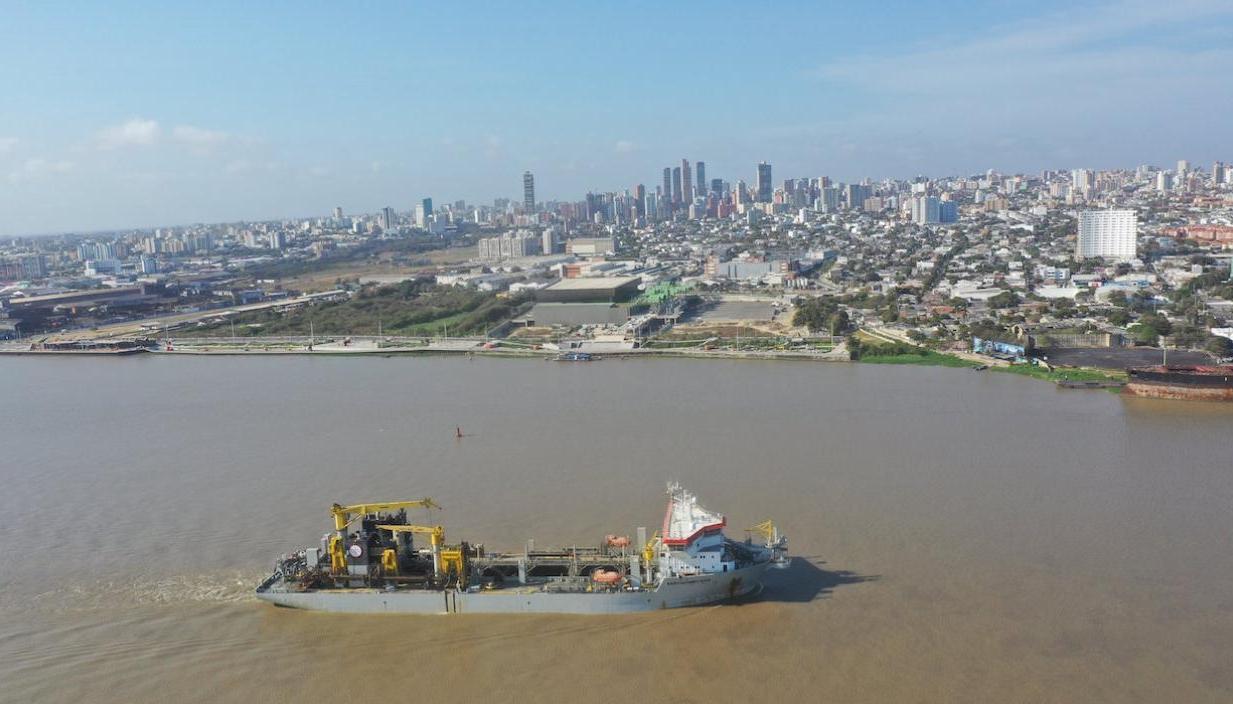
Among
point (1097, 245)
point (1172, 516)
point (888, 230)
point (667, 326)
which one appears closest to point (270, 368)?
point (667, 326)

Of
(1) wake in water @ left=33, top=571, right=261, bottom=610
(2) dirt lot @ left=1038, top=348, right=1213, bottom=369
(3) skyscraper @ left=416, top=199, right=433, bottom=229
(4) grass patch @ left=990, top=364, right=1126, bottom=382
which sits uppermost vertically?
(3) skyscraper @ left=416, top=199, right=433, bottom=229

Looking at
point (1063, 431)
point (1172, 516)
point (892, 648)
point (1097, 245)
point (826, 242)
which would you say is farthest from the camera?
point (826, 242)

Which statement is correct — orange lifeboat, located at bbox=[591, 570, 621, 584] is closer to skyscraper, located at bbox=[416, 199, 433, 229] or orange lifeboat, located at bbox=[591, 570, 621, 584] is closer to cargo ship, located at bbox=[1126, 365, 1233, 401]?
cargo ship, located at bbox=[1126, 365, 1233, 401]

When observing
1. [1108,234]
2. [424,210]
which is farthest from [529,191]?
[1108,234]

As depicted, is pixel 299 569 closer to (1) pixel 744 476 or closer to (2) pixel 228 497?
(2) pixel 228 497

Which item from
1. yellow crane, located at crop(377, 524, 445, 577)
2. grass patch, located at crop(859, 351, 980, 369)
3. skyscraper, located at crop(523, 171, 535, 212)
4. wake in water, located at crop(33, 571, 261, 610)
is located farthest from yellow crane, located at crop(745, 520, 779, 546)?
skyscraper, located at crop(523, 171, 535, 212)

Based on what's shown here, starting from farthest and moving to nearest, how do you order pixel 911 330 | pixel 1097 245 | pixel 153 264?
pixel 153 264, pixel 1097 245, pixel 911 330

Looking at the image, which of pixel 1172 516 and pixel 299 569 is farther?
pixel 1172 516
